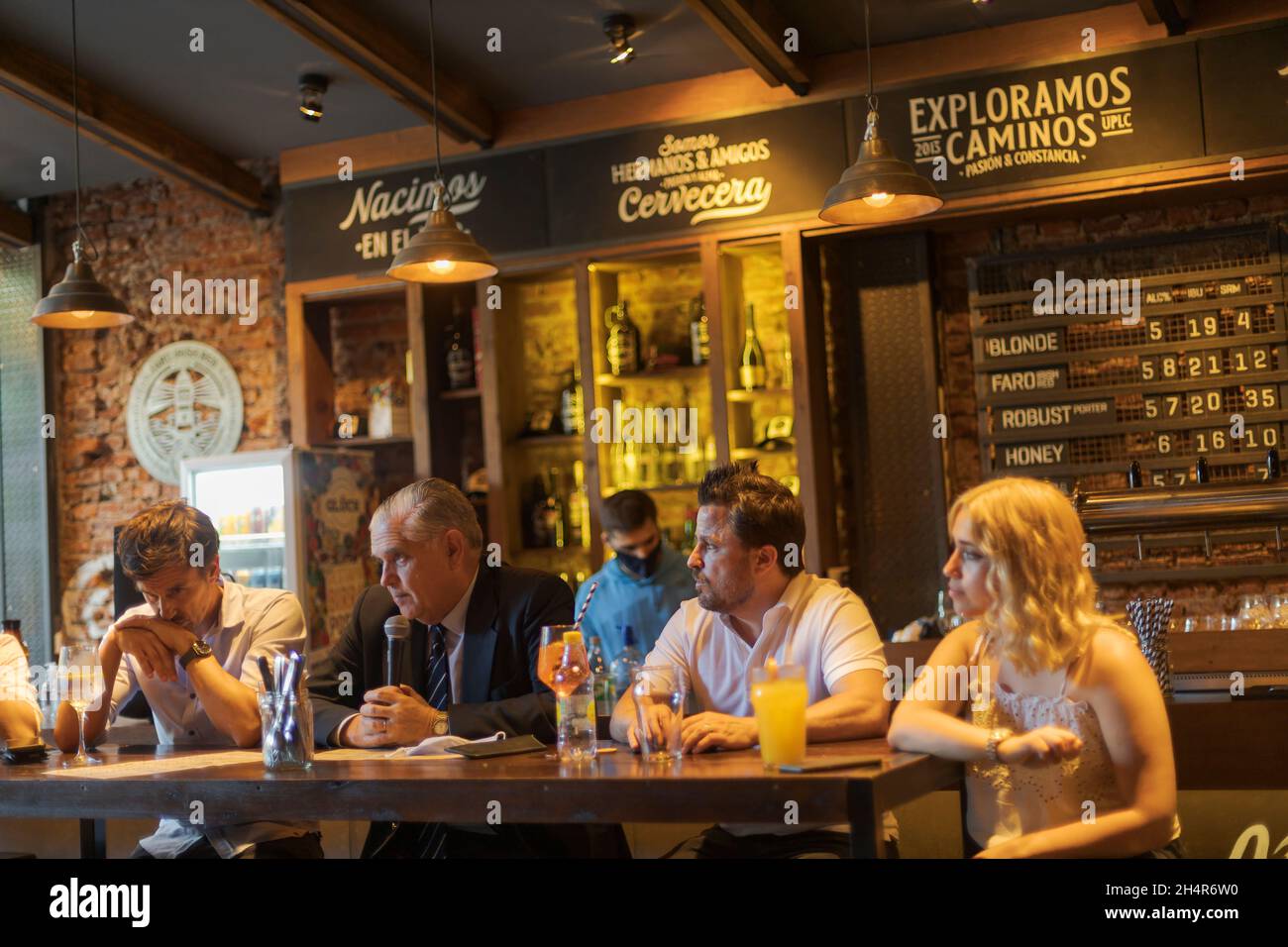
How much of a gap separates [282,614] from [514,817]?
124 cm

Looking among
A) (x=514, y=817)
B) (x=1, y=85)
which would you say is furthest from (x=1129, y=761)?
(x=1, y=85)

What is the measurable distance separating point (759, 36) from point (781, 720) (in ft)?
10.5

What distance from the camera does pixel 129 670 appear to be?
10.5 ft

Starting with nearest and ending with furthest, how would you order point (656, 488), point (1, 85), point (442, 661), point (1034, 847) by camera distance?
point (1034, 847) → point (442, 661) → point (1, 85) → point (656, 488)

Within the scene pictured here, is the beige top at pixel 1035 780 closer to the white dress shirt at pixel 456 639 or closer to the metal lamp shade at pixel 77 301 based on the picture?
the white dress shirt at pixel 456 639

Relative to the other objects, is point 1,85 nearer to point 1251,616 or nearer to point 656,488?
point 656,488

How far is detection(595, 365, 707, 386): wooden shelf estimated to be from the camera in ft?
18.7

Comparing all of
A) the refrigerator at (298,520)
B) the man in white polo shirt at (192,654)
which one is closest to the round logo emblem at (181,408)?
the refrigerator at (298,520)

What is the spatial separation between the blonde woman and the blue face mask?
2781 millimetres

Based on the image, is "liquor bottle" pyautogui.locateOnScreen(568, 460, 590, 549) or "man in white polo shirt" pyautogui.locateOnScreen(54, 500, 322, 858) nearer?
"man in white polo shirt" pyautogui.locateOnScreen(54, 500, 322, 858)

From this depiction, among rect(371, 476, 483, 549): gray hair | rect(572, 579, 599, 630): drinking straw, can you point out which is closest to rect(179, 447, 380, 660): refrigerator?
rect(572, 579, 599, 630): drinking straw

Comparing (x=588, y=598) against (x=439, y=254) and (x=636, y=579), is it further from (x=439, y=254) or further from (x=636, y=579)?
(x=439, y=254)

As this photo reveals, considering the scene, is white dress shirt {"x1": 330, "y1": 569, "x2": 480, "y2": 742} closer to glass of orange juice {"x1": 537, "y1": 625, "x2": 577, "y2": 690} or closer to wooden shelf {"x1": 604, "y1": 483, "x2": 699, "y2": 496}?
glass of orange juice {"x1": 537, "y1": 625, "x2": 577, "y2": 690}

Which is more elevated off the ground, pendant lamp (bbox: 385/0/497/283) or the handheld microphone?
pendant lamp (bbox: 385/0/497/283)
